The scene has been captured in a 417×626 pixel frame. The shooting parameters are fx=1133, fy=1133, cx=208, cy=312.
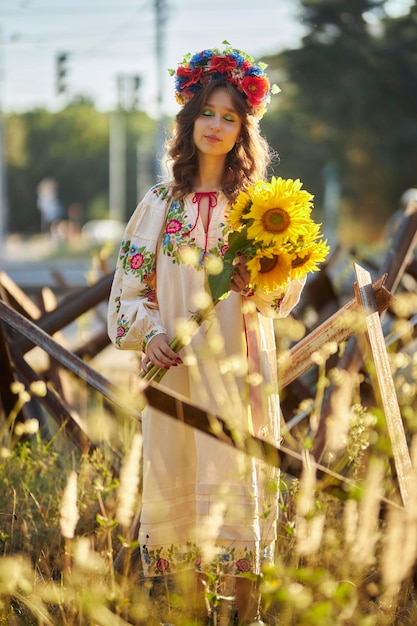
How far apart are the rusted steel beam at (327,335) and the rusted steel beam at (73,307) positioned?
70.6 inches

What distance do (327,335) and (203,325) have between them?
15.3 inches

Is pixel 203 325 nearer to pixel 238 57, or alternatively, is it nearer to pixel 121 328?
pixel 121 328

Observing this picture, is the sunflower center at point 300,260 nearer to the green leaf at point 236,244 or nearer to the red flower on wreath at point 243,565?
the green leaf at point 236,244

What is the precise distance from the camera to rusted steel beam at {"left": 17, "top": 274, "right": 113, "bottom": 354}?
453 cm

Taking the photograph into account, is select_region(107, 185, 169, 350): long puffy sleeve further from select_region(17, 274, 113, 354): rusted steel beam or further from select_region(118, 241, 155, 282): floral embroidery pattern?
select_region(17, 274, 113, 354): rusted steel beam

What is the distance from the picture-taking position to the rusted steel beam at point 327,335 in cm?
271

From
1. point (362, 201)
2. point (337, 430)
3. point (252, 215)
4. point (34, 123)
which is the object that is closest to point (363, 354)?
point (252, 215)

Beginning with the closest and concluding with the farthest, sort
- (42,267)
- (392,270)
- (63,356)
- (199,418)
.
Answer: (199,418) → (63,356) → (392,270) → (42,267)

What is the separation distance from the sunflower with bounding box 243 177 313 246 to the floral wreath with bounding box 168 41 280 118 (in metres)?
0.58

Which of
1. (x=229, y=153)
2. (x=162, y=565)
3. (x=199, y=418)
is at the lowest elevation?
(x=162, y=565)

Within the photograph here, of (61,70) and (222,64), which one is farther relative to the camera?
(61,70)

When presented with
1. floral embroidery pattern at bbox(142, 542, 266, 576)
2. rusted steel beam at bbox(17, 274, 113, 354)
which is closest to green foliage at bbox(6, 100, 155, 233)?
rusted steel beam at bbox(17, 274, 113, 354)

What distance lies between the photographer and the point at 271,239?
2.67m

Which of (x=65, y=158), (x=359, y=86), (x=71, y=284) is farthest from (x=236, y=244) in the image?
(x=65, y=158)
